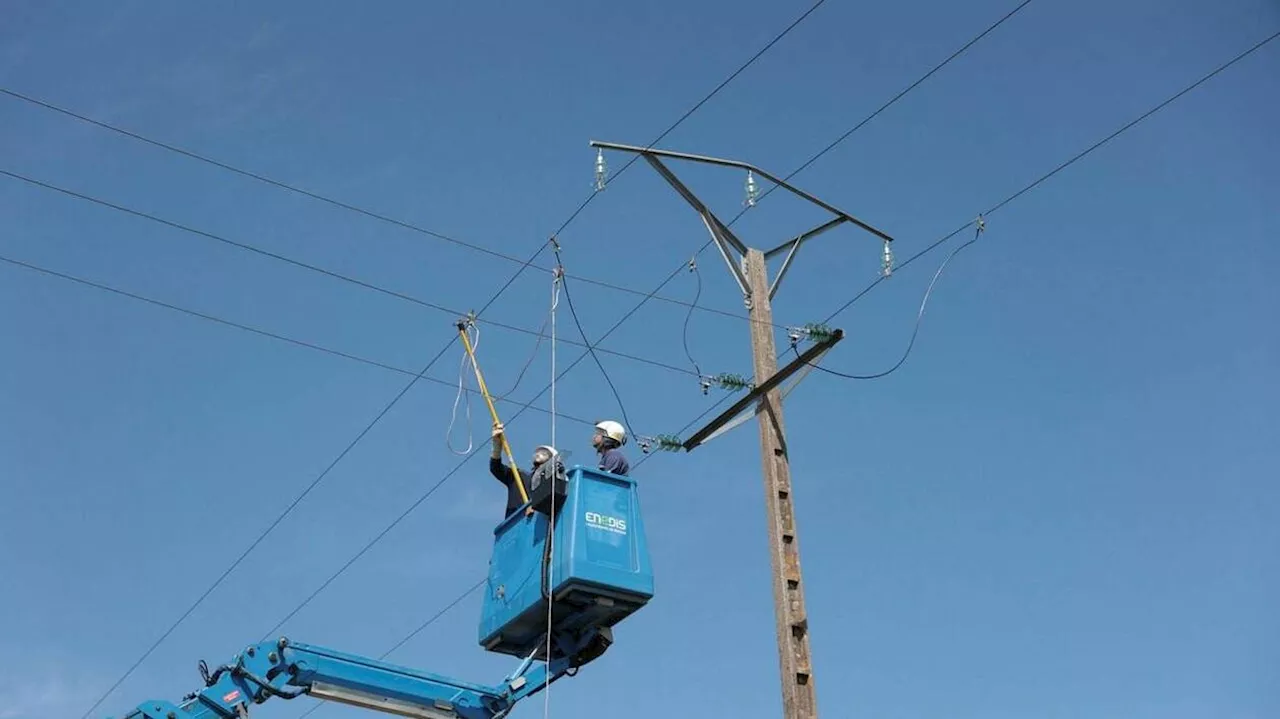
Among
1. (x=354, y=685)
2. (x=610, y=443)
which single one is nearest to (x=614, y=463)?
(x=610, y=443)

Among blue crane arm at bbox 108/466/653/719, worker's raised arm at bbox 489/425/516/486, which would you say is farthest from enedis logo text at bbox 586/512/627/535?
worker's raised arm at bbox 489/425/516/486

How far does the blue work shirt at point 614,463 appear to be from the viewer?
15.6m

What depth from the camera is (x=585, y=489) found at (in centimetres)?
1490

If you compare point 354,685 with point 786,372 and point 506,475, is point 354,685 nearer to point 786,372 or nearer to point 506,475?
point 506,475

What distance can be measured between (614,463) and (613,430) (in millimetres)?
466

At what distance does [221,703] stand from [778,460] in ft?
18.0

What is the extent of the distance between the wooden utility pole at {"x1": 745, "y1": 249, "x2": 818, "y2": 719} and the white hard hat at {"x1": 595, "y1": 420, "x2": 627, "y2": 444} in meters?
1.32

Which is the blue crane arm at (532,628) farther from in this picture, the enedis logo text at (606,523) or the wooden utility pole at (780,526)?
the wooden utility pole at (780,526)

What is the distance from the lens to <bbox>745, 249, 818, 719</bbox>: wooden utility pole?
1441cm

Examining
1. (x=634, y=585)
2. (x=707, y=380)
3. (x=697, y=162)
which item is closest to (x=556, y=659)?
(x=634, y=585)

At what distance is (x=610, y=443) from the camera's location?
52.3ft

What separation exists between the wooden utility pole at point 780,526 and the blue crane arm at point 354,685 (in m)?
1.62

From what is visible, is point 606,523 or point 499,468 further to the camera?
point 499,468

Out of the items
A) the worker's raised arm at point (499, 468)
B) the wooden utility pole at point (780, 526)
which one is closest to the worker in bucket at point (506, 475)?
the worker's raised arm at point (499, 468)
